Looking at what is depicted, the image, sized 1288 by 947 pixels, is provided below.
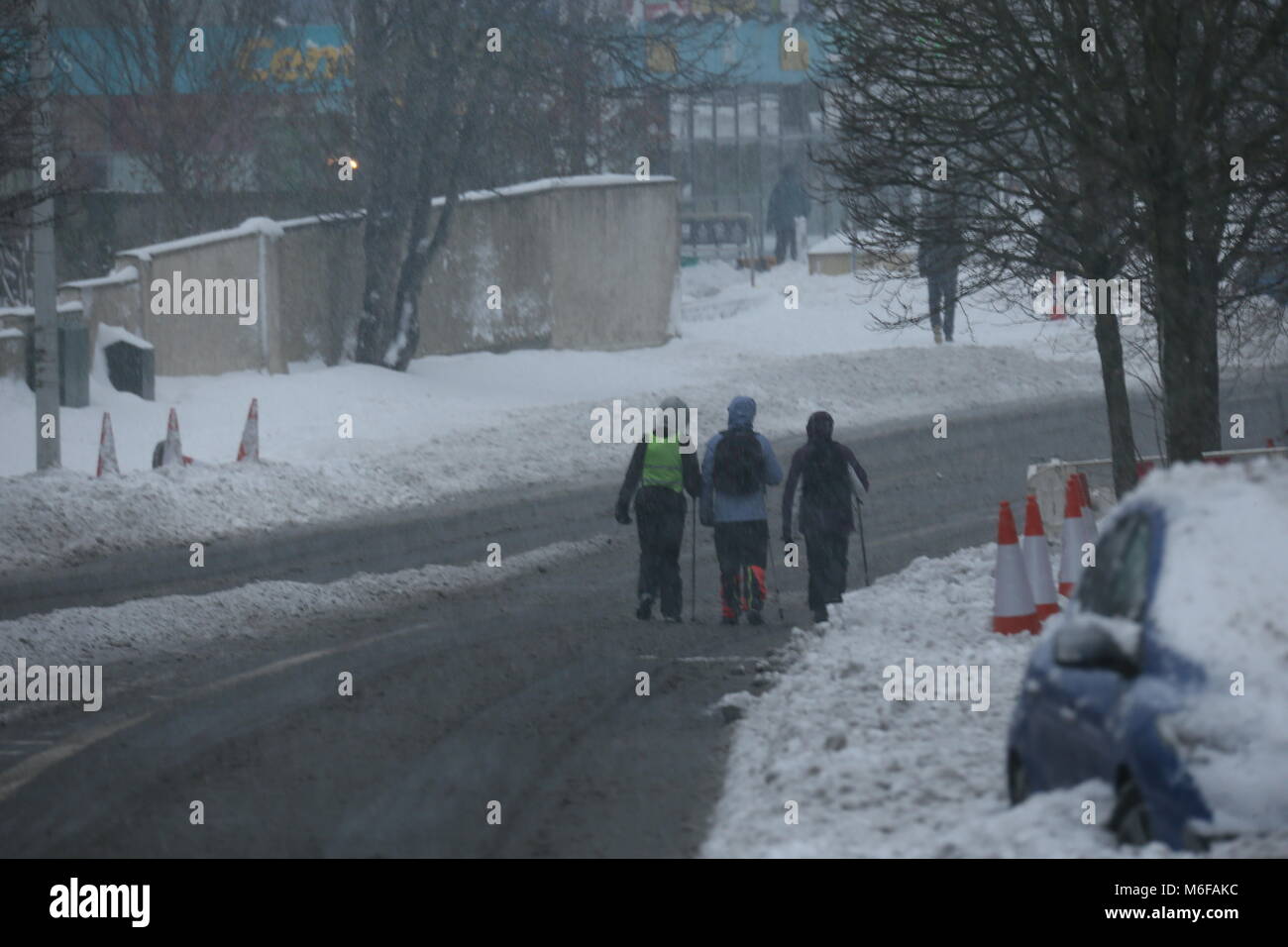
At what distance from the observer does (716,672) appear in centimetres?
1173

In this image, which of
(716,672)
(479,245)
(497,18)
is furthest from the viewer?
(479,245)

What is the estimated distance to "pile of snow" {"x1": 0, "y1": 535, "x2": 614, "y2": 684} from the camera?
1236cm

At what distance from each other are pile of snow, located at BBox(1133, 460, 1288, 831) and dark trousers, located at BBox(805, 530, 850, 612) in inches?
283

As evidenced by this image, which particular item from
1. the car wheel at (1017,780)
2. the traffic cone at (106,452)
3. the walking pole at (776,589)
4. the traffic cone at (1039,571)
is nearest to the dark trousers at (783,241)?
the traffic cone at (106,452)

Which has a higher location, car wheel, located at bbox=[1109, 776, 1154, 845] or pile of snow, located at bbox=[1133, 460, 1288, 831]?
pile of snow, located at bbox=[1133, 460, 1288, 831]

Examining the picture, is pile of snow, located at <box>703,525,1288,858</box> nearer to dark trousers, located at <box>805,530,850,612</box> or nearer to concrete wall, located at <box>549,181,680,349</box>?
dark trousers, located at <box>805,530,850,612</box>

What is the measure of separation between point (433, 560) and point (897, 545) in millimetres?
4306

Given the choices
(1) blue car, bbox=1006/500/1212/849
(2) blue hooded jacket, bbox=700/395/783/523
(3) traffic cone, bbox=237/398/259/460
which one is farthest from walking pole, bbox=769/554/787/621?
(1) blue car, bbox=1006/500/1212/849

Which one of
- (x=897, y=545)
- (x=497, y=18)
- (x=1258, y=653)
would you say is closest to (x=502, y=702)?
(x=1258, y=653)

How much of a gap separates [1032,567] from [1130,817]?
643 centimetres

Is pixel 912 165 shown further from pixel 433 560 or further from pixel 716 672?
pixel 433 560

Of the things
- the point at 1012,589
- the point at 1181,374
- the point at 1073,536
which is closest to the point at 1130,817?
the point at 1181,374

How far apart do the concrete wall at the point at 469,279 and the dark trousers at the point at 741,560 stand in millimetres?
13565

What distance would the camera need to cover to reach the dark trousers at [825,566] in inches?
542
